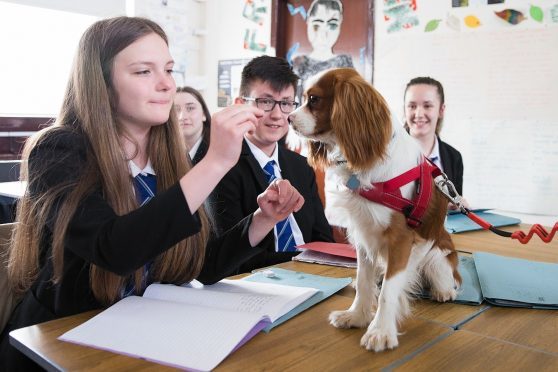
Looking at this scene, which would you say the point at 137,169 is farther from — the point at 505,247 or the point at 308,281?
the point at 505,247

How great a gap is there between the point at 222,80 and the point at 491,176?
8.96 feet

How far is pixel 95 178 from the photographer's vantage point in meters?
1.13

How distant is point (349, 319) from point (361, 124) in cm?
43

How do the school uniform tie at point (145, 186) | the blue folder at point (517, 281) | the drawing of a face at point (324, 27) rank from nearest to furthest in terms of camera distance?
1. the blue folder at point (517, 281)
2. the school uniform tie at point (145, 186)
3. the drawing of a face at point (324, 27)

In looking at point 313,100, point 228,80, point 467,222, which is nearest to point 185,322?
point 313,100

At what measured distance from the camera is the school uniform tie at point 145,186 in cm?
130

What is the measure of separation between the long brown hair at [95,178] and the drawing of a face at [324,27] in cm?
304

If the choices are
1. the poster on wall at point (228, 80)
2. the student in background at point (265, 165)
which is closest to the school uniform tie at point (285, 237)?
the student in background at point (265, 165)

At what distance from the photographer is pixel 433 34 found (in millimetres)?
3545

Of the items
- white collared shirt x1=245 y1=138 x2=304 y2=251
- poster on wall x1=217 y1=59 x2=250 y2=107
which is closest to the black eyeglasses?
white collared shirt x1=245 y1=138 x2=304 y2=251

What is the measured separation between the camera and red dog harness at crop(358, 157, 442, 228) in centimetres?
108

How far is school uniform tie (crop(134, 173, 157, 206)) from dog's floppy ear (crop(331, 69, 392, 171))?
0.53 m

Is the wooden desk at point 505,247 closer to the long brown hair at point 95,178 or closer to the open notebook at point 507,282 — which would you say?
the open notebook at point 507,282

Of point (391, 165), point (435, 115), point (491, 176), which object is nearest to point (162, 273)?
point (391, 165)
